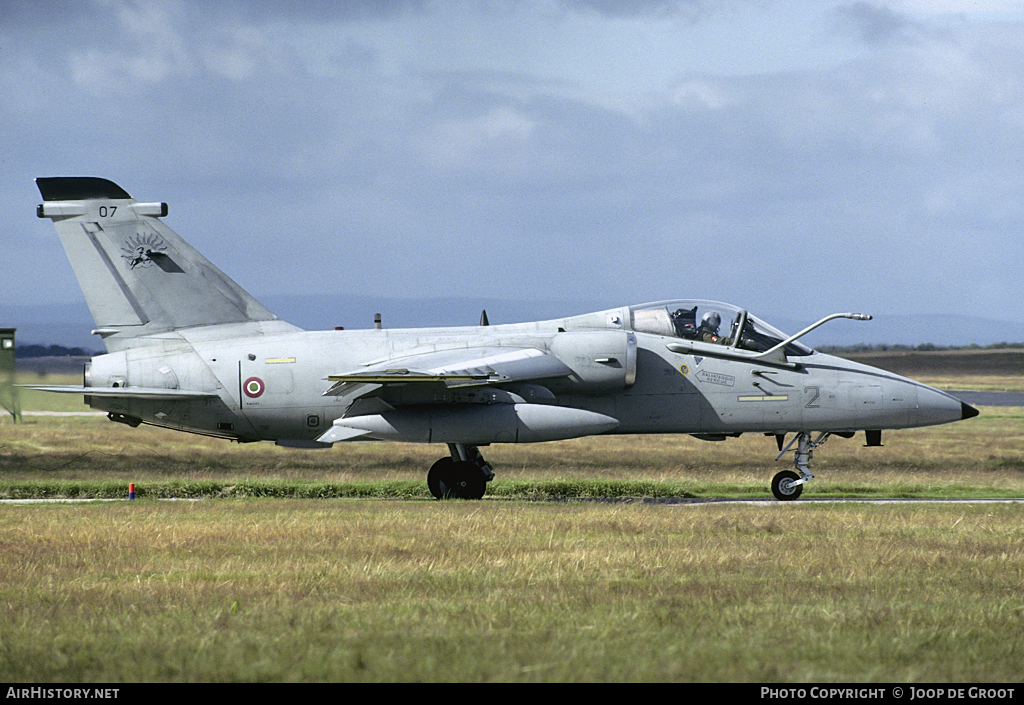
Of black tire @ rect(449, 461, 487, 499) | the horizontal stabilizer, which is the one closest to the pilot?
black tire @ rect(449, 461, 487, 499)

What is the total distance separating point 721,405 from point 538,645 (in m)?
12.9

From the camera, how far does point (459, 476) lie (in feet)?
63.5

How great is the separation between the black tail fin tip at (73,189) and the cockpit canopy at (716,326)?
9.92m

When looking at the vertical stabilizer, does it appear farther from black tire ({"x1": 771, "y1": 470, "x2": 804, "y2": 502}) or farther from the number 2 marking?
the number 2 marking

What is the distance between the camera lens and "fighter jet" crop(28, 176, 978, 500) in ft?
61.8

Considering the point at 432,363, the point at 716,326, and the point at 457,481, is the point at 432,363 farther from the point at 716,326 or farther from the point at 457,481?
the point at 716,326

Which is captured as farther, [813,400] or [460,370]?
[813,400]

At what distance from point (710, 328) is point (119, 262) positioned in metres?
10.7

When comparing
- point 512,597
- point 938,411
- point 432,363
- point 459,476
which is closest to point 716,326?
point 938,411

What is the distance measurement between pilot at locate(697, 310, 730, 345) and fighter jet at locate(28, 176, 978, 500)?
25 millimetres

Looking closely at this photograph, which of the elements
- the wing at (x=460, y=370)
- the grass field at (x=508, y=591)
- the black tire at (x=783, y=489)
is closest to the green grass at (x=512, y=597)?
the grass field at (x=508, y=591)

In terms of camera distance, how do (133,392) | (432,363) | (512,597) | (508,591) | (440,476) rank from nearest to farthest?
(512,597) < (508,591) < (432,363) < (133,392) < (440,476)

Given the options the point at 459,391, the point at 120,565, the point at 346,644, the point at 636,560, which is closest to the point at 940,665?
the point at 346,644

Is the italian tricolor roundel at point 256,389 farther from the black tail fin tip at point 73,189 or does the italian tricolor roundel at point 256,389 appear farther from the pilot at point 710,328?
the pilot at point 710,328
